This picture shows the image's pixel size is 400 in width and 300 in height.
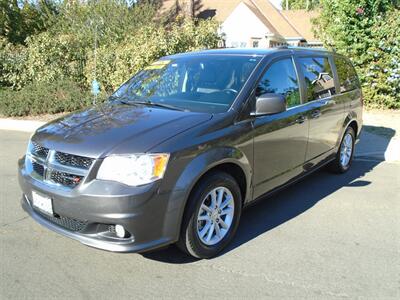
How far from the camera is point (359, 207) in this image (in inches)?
203

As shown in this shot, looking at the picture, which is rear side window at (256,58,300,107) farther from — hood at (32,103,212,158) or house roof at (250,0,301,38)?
house roof at (250,0,301,38)

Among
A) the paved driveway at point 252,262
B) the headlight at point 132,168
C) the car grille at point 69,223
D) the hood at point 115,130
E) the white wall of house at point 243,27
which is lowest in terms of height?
the paved driveway at point 252,262

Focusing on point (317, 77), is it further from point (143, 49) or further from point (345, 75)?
point (143, 49)

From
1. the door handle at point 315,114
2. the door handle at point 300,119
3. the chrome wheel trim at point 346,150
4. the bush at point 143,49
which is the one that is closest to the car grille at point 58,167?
the door handle at point 300,119

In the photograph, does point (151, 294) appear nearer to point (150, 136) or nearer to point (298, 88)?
point (150, 136)

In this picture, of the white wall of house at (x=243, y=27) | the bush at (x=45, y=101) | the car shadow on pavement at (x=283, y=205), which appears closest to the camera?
the car shadow on pavement at (x=283, y=205)

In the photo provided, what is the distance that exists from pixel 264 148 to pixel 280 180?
0.57m

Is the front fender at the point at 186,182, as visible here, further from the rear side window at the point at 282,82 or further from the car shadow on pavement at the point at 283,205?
the rear side window at the point at 282,82

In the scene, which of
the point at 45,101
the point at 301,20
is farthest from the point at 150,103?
the point at 301,20

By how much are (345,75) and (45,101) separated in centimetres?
915

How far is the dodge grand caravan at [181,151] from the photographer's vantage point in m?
3.27

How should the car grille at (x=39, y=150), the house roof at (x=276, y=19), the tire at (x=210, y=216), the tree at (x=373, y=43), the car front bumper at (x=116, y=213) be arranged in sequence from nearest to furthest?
the car front bumper at (x=116, y=213), the tire at (x=210, y=216), the car grille at (x=39, y=150), the tree at (x=373, y=43), the house roof at (x=276, y=19)

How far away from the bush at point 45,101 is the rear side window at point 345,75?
26.8 ft

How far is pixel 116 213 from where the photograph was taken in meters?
3.21
